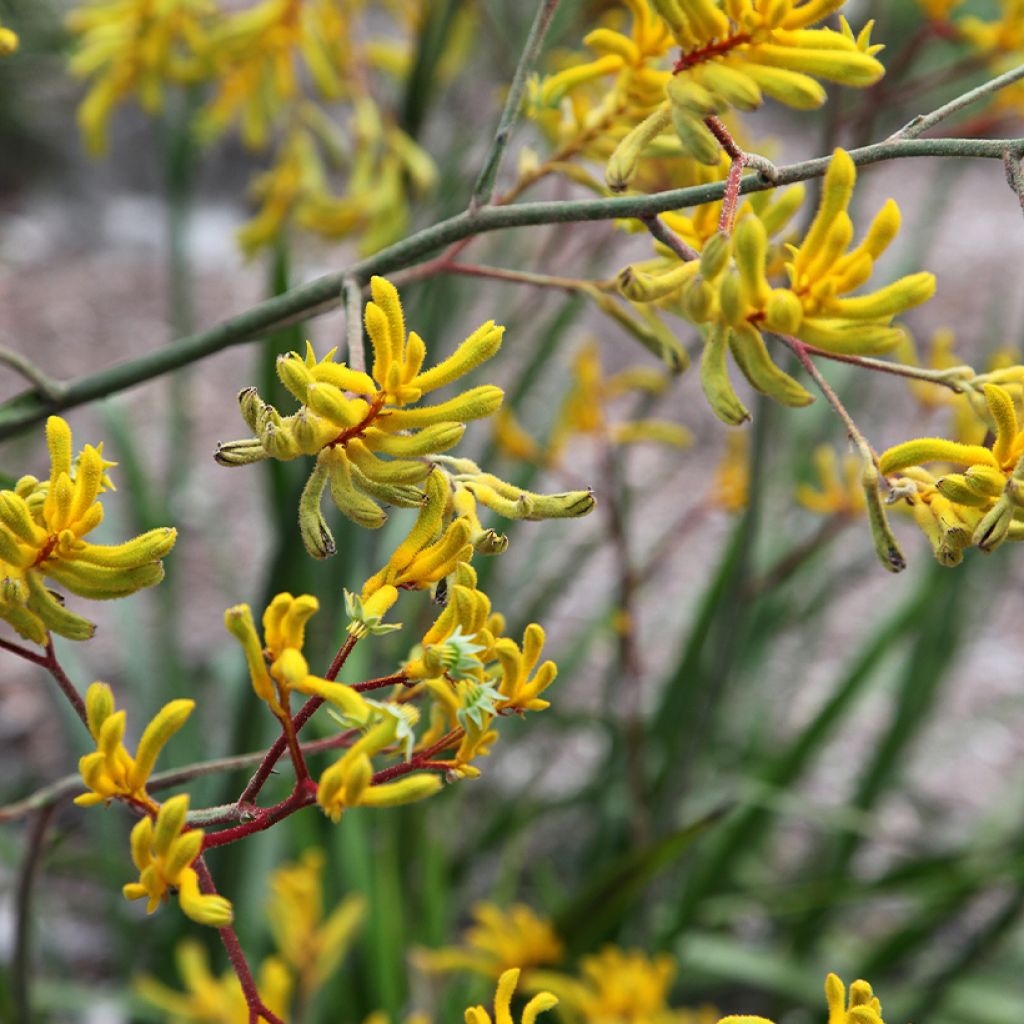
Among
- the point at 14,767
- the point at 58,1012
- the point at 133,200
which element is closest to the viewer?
the point at 58,1012

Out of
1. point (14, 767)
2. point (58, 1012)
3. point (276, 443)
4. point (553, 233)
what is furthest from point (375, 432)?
point (14, 767)

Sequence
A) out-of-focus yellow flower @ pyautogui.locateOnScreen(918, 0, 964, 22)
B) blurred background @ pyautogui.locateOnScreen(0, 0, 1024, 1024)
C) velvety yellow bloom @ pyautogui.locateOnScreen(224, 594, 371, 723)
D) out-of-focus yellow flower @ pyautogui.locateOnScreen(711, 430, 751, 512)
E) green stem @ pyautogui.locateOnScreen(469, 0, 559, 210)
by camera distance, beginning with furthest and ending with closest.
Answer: out-of-focus yellow flower @ pyautogui.locateOnScreen(711, 430, 751, 512) < blurred background @ pyautogui.locateOnScreen(0, 0, 1024, 1024) < out-of-focus yellow flower @ pyautogui.locateOnScreen(918, 0, 964, 22) < green stem @ pyautogui.locateOnScreen(469, 0, 559, 210) < velvety yellow bloom @ pyautogui.locateOnScreen(224, 594, 371, 723)

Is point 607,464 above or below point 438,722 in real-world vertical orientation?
below

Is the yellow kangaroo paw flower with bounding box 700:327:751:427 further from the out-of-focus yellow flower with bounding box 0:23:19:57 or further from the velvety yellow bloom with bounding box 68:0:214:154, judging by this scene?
the velvety yellow bloom with bounding box 68:0:214:154

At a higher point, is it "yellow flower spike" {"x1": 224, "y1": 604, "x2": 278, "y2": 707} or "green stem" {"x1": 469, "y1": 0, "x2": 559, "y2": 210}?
"green stem" {"x1": 469, "y1": 0, "x2": 559, "y2": 210}

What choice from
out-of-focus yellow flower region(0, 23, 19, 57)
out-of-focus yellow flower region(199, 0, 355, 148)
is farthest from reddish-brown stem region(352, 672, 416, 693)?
out-of-focus yellow flower region(199, 0, 355, 148)

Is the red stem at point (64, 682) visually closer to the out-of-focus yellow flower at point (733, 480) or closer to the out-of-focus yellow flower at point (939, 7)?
the out-of-focus yellow flower at point (939, 7)

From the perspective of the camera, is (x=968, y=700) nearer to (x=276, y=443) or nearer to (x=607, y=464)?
(x=607, y=464)
